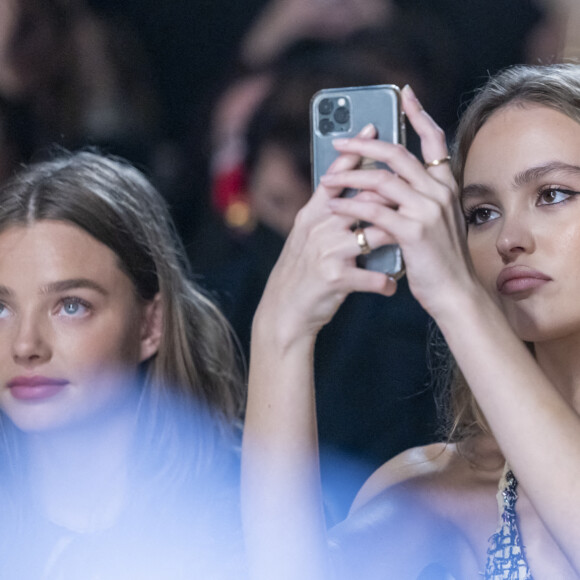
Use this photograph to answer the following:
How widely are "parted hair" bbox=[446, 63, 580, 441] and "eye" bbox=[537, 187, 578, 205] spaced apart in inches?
2.7

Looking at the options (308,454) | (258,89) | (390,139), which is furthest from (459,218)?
(258,89)

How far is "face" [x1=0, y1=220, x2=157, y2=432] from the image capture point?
860 millimetres

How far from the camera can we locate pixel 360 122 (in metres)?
0.64

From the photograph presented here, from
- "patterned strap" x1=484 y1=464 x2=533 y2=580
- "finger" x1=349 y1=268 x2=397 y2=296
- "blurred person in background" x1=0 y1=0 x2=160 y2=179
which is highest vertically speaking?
"blurred person in background" x1=0 y1=0 x2=160 y2=179

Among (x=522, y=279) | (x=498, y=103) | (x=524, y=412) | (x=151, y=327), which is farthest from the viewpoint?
(x=151, y=327)

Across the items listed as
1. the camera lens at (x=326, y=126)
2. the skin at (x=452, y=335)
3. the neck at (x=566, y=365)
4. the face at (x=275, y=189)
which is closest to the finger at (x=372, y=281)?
the skin at (x=452, y=335)

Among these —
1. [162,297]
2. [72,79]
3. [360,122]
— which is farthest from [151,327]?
[360,122]

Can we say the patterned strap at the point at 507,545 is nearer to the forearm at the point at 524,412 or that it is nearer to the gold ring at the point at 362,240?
the forearm at the point at 524,412

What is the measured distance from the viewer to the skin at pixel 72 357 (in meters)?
0.86

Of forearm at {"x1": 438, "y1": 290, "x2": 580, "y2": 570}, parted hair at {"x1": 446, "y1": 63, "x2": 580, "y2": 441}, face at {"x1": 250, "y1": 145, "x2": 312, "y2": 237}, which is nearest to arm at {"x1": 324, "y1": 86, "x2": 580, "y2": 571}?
forearm at {"x1": 438, "y1": 290, "x2": 580, "y2": 570}

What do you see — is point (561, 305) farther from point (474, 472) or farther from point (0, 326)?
point (0, 326)

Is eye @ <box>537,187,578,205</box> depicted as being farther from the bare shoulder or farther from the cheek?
the bare shoulder

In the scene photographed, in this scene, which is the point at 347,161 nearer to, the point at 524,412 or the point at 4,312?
the point at 524,412

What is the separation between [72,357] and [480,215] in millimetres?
408
